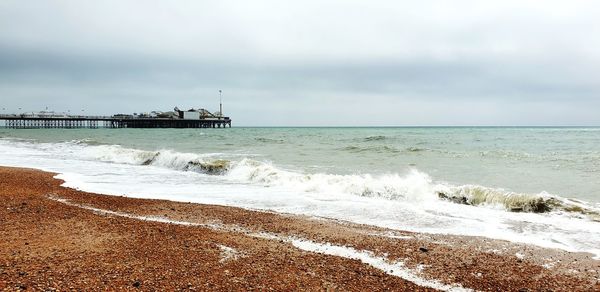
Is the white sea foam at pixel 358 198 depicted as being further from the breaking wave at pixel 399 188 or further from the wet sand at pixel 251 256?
the wet sand at pixel 251 256

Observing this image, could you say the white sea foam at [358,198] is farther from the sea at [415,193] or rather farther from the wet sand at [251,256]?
the wet sand at [251,256]

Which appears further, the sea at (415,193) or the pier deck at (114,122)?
the pier deck at (114,122)

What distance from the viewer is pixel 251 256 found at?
6168 millimetres

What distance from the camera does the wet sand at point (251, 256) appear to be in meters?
5.12

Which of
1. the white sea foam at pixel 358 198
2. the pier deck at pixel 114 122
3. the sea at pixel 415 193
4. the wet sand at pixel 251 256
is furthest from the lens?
the pier deck at pixel 114 122

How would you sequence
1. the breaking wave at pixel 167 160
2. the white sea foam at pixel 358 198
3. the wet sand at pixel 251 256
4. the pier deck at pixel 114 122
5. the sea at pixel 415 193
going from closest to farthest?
the wet sand at pixel 251 256
the white sea foam at pixel 358 198
the sea at pixel 415 193
the breaking wave at pixel 167 160
the pier deck at pixel 114 122

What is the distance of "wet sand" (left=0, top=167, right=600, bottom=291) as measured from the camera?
5125mm

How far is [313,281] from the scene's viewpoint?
5.25 meters

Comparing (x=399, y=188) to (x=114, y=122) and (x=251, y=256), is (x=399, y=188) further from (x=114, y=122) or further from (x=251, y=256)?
(x=114, y=122)

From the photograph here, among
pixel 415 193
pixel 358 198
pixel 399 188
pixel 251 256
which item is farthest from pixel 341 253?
pixel 399 188

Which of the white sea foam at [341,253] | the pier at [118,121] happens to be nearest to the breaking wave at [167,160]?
the white sea foam at [341,253]

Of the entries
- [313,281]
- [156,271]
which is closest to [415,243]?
[313,281]

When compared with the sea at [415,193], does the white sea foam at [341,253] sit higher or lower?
higher

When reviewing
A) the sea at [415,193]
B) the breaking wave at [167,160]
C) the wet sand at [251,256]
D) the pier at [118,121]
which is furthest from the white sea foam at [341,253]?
the pier at [118,121]
